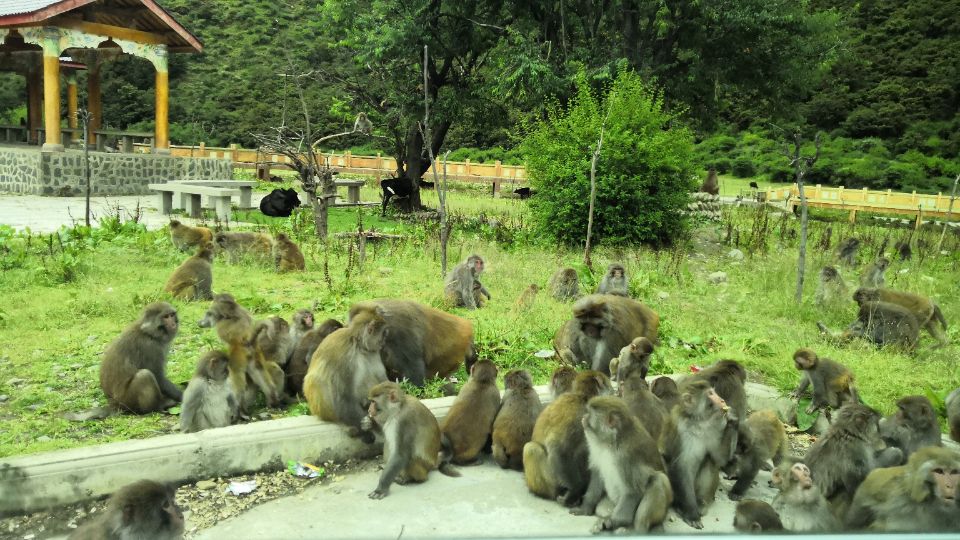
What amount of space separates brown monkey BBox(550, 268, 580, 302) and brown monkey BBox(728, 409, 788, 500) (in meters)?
3.46

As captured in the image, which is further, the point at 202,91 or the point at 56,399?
the point at 202,91

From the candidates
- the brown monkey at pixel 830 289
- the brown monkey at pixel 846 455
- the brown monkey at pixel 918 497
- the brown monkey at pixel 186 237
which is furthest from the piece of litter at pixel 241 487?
the brown monkey at pixel 830 289

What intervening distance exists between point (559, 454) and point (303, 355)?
198 centimetres

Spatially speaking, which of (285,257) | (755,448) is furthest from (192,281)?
(755,448)

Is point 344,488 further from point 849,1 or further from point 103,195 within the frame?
point 849,1

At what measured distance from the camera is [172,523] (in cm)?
296

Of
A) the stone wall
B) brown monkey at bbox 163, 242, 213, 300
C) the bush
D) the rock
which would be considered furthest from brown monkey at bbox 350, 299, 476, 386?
the stone wall

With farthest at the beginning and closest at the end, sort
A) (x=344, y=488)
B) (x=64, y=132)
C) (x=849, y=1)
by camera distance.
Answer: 1. (x=64, y=132)
2. (x=849, y=1)
3. (x=344, y=488)

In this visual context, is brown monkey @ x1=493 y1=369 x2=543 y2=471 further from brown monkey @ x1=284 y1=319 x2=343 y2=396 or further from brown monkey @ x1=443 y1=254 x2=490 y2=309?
brown monkey @ x1=443 y1=254 x2=490 y2=309

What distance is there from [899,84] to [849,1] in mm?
6635

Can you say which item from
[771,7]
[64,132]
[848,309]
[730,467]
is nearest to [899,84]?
[848,309]

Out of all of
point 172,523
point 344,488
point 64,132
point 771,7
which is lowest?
point 344,488

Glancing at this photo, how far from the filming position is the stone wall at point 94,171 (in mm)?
Result: 15812

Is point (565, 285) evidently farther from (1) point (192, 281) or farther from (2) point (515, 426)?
(2) point (515, 426)
